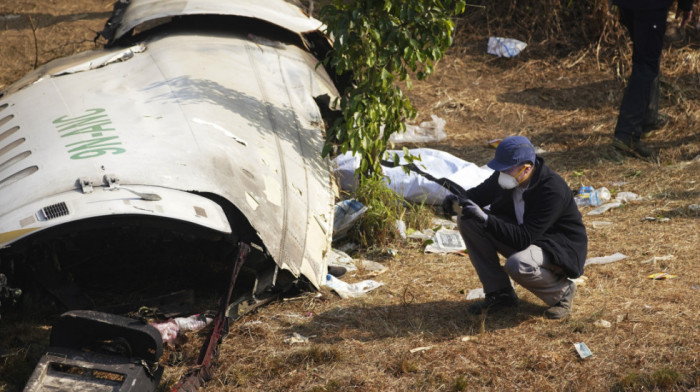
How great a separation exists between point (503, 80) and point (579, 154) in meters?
2.39

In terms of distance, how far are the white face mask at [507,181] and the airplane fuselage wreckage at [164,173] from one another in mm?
1389

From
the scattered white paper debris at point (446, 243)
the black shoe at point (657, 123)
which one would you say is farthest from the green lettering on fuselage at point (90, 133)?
the black shoe at point (657, 123)

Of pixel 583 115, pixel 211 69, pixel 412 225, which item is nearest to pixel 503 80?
pixel 583 115

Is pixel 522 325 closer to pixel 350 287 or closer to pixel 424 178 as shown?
pixel 350 287

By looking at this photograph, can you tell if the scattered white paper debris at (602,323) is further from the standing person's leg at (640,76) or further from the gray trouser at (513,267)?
the standing person's leg at (640,76)

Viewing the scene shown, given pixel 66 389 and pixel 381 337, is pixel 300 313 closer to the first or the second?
pixel 381 337

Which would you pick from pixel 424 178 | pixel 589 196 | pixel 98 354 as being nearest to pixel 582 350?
pixel 98 354

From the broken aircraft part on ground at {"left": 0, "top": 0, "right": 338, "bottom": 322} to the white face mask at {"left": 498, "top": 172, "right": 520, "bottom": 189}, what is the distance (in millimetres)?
1390

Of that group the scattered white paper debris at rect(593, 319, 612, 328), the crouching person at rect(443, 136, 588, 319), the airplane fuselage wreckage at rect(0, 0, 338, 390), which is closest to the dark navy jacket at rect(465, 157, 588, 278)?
the crouching person at rect(443, 136, 588, 319)

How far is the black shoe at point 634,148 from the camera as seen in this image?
7625 mm

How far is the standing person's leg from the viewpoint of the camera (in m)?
7.21

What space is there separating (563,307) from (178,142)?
264cm

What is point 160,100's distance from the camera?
5.24 metres

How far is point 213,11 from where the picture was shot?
666 centimetres
